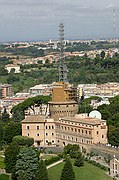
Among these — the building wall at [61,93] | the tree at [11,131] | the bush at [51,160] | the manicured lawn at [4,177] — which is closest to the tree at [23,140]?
the tree at [11,131]

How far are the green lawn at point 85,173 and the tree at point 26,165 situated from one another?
1.03 metres

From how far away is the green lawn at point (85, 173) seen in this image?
1080 inches

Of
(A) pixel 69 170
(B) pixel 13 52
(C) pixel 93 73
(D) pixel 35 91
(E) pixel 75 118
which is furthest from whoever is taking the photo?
(B) pixel 13 52

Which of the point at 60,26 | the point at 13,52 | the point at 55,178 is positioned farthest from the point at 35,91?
the point at 13,52

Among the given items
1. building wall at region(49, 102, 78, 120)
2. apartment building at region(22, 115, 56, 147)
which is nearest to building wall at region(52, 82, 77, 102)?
building wall at region(49, 102, 78, 120)

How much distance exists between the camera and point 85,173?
27.9 m

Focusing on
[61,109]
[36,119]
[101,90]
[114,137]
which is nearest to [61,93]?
[61,109]

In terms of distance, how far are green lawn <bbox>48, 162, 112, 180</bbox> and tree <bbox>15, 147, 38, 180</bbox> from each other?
1029 mm

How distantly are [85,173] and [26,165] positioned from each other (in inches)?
123

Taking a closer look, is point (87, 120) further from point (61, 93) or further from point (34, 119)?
point (61, 93)

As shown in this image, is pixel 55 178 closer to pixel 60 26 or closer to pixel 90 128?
pixel 90 128

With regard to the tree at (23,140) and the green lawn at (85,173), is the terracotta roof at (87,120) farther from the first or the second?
the green lawn at (85,173)

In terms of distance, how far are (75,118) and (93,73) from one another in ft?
148

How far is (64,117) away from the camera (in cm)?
3619
